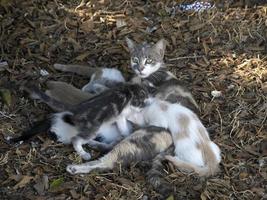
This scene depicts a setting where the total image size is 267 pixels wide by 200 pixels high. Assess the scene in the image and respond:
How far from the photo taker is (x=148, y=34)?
719 centimetres

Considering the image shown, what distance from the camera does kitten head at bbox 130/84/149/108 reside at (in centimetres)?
575

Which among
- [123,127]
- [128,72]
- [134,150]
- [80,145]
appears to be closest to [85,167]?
[80,145]

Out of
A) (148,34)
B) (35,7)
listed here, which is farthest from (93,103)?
(35,7)

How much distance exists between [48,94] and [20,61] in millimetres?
862

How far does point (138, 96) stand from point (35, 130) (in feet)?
3.51

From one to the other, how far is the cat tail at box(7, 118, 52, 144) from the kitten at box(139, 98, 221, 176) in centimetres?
99

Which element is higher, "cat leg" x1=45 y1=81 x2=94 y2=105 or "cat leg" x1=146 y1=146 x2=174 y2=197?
"cat leg" x1=45 y1=81 x2=94 y2=105

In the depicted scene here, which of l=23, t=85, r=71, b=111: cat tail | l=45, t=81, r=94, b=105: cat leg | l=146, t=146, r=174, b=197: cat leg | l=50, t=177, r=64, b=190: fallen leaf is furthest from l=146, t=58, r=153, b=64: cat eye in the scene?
l=50, t=177, r=64, b=190: fallen leaf

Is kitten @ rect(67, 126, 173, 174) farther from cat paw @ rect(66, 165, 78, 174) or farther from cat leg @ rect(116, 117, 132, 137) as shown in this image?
cat leg @ rect(116, 117, 132, 137)

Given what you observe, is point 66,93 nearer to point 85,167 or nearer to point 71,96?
point 71,96

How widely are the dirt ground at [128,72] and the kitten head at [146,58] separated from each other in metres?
0.47

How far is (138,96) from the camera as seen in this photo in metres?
5.77

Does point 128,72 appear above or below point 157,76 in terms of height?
below

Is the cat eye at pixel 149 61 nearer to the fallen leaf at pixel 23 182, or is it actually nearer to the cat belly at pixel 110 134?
the cat belly at pixel 110 134
